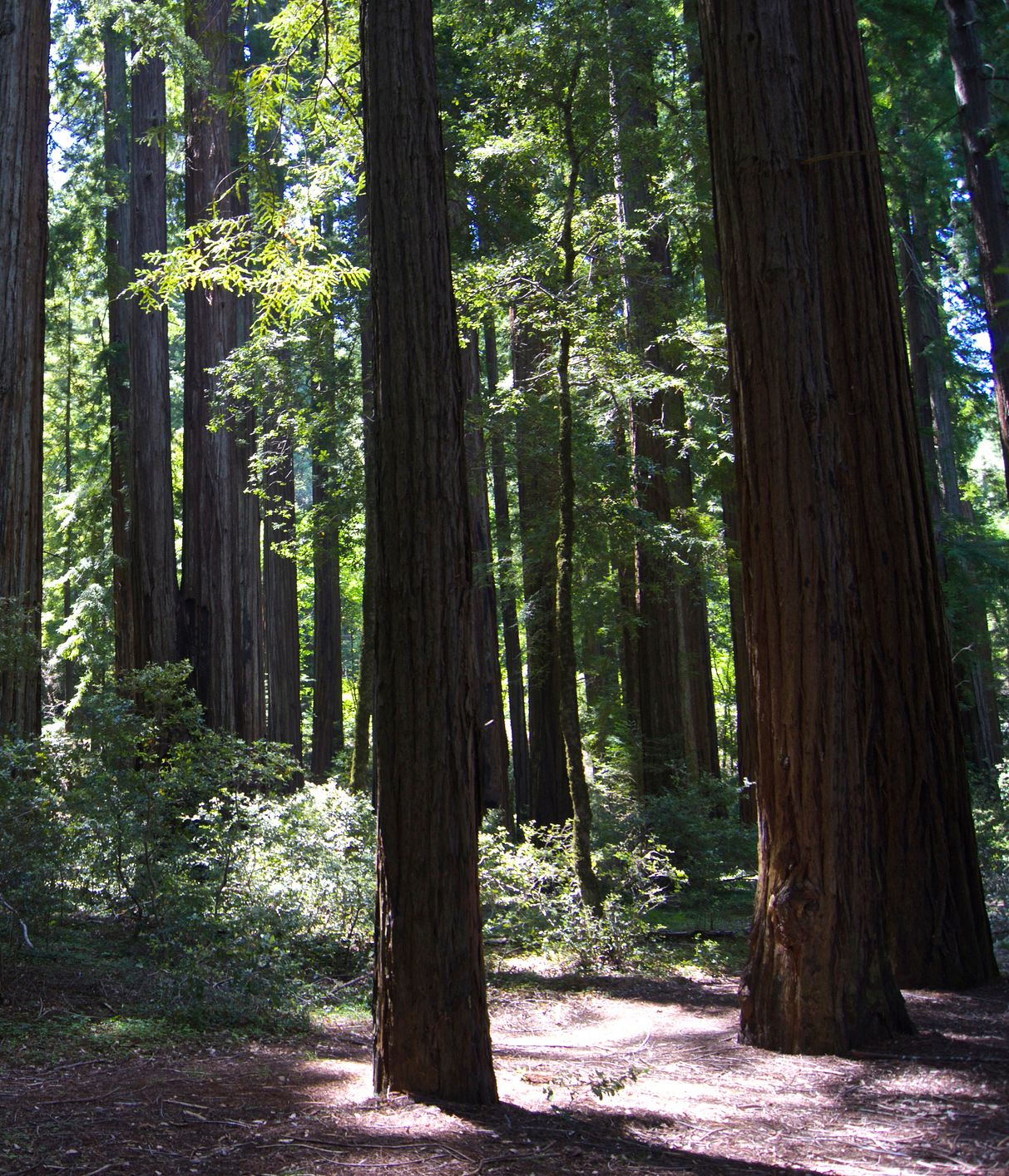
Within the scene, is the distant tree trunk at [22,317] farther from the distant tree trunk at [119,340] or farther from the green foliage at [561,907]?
the distant tree trunk at [119,340]

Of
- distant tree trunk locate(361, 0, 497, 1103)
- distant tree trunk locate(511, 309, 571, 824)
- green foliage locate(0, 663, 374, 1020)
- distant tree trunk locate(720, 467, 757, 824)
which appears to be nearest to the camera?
distant tree trunk locate(361, 0, 497, 1103)

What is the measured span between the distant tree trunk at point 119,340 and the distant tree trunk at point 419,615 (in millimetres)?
12216

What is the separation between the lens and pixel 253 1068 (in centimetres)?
530

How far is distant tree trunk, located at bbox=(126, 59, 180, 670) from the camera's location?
13758 millimetres

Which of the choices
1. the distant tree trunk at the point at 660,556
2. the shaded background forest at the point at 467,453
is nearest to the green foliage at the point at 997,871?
the shaded background forest at the point at 467,453

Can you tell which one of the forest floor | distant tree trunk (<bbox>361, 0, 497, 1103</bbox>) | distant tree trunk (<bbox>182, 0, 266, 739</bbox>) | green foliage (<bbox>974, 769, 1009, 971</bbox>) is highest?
distant tree trunk (<bbox>182, 0, 266, 739</bbox>)

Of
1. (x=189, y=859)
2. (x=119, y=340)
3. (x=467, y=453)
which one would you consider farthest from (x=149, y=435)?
(x=189, y=859)

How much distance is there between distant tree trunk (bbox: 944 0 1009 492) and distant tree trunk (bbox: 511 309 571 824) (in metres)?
5.21

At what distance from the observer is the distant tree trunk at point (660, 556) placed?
12.5 metres

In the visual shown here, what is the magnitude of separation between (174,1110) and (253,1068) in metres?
1.07

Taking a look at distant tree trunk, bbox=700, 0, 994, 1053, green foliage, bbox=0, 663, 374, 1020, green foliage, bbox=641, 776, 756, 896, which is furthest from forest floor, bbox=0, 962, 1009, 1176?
green foliage, bbox=641, 776, 756, 896

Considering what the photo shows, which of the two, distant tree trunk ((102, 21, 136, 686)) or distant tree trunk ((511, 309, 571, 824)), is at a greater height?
distant tree trunk ((102, 21, 136, 686))

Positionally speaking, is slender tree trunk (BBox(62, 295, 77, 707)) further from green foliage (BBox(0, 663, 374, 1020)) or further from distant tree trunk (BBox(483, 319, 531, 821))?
green foliage (BBox(0, 663, 374, 1020))

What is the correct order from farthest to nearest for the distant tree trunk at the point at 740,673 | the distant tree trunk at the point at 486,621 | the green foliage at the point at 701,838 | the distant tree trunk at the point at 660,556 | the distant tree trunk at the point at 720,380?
the distant tree trunk at the point at 486,621 → the distant tree trunk at the point at 740,673 → the distant tree trunk at the point at 720,380 → the distant tree trunk at the point at 660,556 → the green foliage at the point at 701,838
